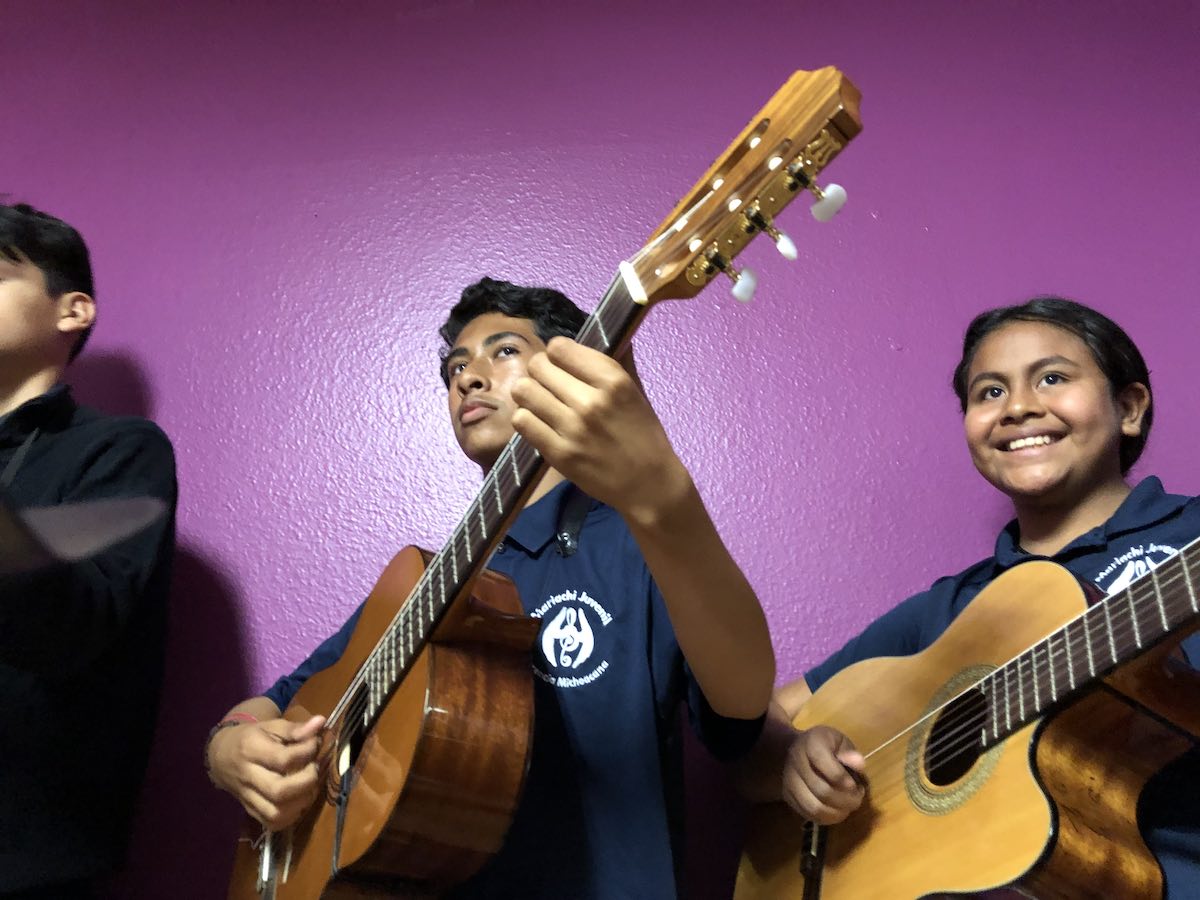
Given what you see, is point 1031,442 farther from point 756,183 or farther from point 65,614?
point 65,614

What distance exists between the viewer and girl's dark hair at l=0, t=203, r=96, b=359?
131 centimetres

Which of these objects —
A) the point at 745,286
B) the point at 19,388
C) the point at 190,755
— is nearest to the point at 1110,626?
the point at 745,286

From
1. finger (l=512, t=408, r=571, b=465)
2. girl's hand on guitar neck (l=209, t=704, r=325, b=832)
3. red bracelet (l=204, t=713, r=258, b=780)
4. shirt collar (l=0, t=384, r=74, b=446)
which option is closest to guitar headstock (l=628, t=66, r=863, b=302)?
finger (l=512, t=408, r=571, b=465)

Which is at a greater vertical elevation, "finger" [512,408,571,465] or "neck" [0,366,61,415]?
"finger" [512,408,571,465]

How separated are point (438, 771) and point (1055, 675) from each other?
0.45 meters

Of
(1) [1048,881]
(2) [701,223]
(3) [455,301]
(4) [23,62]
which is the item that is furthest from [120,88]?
(1) [1048,881]

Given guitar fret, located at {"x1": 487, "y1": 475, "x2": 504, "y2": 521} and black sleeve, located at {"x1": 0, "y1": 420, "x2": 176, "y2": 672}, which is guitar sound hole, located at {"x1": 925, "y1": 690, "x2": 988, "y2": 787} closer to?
guitar fret, located at {"x1": 487, "y1": 475, "x2": 504, "y2": 521}

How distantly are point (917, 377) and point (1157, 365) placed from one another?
0.28 metres

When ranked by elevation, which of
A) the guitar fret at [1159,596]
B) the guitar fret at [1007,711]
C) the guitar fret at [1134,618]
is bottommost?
the guitar fret at [1007,711]

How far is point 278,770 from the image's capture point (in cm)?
94

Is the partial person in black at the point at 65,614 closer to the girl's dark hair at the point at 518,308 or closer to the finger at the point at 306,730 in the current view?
the finger at the point at 306,730

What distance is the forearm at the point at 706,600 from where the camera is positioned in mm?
701

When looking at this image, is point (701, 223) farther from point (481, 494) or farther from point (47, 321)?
point (47, 321)

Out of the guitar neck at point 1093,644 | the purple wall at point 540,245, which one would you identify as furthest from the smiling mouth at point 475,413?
the guitar neck at point 1093,644
